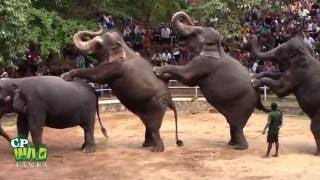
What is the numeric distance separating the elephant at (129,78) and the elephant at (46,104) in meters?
0.52

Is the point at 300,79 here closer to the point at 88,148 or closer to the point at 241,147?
the point at 241,147

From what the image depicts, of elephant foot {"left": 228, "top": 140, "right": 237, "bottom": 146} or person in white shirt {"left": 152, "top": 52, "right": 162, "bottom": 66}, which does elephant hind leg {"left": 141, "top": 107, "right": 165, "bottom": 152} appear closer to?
elephant foot {"left": 228, "top": 140, "right": 237, "bottom": 146}

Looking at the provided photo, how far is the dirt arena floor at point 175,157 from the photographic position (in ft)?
→ 39.4

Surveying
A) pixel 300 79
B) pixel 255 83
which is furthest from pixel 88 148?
pixel 300 79

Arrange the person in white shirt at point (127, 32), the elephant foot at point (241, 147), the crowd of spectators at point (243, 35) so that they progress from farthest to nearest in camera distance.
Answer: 1. the person in white shirt at point (127, 32)
2. the crowd of spectators at point (243, 35)
3. the elephant foot at point (241, 147)

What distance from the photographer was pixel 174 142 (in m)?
15.4

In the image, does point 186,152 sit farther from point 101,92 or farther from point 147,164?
point 101,92

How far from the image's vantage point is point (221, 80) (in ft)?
47.5

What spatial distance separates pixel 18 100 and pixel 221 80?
4.55 m

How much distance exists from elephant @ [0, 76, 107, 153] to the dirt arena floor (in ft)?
2.17

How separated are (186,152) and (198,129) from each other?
11.9 ft

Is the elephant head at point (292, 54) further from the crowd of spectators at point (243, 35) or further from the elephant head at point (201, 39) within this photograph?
the crowd of spectators at point (243, 35)

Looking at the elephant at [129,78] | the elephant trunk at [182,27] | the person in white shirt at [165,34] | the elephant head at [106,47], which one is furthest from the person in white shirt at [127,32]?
the elephant head at [106,47]

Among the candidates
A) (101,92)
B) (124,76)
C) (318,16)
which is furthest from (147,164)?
(318,16)
